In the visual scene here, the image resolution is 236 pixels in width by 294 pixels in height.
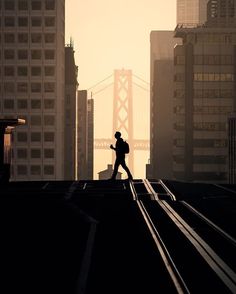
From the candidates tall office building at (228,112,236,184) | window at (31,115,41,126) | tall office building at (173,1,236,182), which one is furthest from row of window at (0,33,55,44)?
tall office building at (228,112,236,184)

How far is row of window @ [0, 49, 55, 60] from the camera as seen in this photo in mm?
142500

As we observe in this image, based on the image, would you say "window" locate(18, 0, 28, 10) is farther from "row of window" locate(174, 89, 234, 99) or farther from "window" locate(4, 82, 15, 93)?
"row of window" locate(174, 89, 234, 99)

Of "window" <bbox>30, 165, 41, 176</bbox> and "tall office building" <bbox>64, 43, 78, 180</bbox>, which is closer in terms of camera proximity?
"window" <bbox>30, 165, 41, 176</bbox>

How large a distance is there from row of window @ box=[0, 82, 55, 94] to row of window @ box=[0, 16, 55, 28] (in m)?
12.2

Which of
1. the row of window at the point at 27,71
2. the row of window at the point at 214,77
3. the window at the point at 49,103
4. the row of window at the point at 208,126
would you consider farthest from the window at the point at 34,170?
the row of window at the point at 214,77

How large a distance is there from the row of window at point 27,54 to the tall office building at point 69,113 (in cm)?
2592

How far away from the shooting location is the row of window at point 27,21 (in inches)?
5586

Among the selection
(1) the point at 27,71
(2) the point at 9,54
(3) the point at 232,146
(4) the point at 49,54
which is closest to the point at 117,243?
(3) the point at 232,146

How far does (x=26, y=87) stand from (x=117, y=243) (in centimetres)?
13333

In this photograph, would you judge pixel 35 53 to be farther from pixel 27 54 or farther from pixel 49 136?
pixel 49 136

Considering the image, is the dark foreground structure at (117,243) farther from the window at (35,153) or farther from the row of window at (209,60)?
the row of window at (209,60)

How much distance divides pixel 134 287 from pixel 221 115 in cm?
15313

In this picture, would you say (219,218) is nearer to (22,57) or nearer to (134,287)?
(134,287)

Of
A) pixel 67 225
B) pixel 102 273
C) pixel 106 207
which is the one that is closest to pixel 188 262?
pixel 102 273
